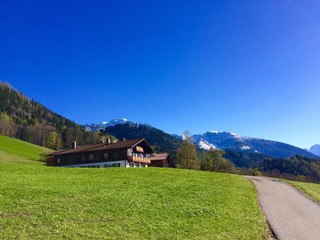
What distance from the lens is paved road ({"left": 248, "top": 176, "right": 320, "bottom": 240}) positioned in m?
19.6

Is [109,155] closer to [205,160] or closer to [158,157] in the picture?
[158,157]

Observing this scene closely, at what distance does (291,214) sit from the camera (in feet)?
82.0

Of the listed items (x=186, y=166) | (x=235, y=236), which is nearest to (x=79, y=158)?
(x=186, y=166)

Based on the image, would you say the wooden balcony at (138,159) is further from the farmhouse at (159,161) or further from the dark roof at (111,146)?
the farmhouse at (159,161)

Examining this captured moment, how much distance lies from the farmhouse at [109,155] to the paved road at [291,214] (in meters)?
63.0

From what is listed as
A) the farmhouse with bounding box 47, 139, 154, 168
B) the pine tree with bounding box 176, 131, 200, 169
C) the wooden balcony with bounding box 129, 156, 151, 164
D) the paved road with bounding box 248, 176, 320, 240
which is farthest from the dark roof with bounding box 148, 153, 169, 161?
the paved road with bounding box 248, 176, 320, 240

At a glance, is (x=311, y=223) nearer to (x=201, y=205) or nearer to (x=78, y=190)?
(x=201, y=205)

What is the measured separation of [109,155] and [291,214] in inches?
3079

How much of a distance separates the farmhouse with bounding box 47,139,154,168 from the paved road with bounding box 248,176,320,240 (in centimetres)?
6298

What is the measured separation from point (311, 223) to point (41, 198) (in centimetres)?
2006

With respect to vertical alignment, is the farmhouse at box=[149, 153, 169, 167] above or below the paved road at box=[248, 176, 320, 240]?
above

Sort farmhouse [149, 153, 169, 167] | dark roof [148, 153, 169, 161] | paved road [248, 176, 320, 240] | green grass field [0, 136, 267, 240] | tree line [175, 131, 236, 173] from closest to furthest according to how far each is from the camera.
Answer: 1. green grass field [0, 136, 267, 240]
2. paved road [248, 176, 320, 240]
3. tree line [175, 131, 236, 173]
4. farmhouse [149, 153, 169, 167]
5. dark roof [148, 153, 169, 161]

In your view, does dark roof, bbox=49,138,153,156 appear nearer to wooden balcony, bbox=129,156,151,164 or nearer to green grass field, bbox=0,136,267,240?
wooden balcony, bbox=129,156,151,164

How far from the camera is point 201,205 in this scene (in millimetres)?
25156
